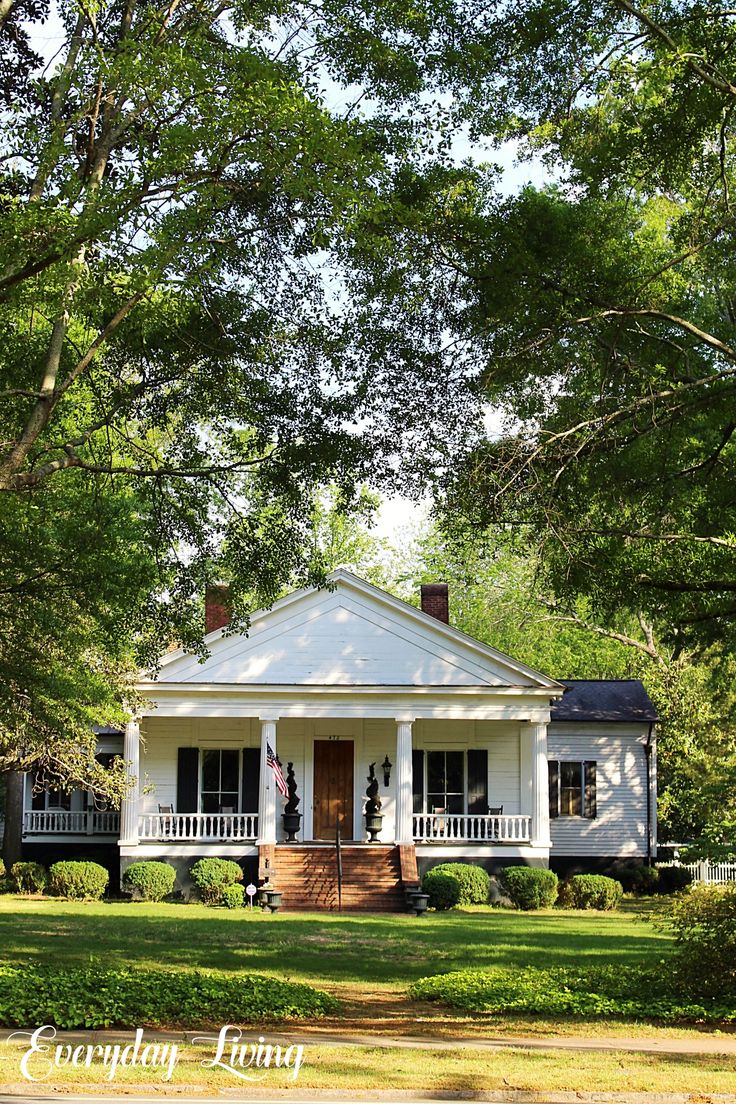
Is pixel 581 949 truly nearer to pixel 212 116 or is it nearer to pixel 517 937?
pixel 517 937

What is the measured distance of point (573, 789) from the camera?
33.1 m

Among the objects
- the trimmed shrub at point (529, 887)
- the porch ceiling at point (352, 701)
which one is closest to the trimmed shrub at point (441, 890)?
the trimmed shrub at point (529, 887)

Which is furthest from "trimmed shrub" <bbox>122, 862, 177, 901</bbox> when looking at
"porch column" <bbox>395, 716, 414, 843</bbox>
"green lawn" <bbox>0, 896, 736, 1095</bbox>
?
"porch column" <bbox>395, 716, 414, 843</bbox>

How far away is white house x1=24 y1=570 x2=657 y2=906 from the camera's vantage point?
2934 centimetres

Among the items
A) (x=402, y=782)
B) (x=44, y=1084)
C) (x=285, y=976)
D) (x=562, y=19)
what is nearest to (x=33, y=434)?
(x=44, y=1084)

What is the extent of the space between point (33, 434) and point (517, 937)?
13.1m

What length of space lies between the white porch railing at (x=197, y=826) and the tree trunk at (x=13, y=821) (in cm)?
360

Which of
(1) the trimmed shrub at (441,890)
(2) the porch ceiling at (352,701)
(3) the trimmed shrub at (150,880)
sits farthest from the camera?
(2) the porch ceiling at (352,701)

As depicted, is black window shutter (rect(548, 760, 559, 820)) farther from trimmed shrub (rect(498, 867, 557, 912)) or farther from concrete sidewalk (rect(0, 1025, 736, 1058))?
concrete sidewalk (rect(0, 1025, 736, 1058))

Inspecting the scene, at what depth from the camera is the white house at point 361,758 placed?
29.3 meters

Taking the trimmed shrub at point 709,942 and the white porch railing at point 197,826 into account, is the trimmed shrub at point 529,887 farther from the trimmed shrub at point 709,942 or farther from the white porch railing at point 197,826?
the trimmed shrub at point 709,942

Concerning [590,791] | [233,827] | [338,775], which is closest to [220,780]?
[233,827]

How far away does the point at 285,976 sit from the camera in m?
15.2

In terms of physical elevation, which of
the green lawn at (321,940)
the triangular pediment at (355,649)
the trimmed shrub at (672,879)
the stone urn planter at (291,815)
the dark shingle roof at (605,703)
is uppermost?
the triangular pediment at (355,649)
